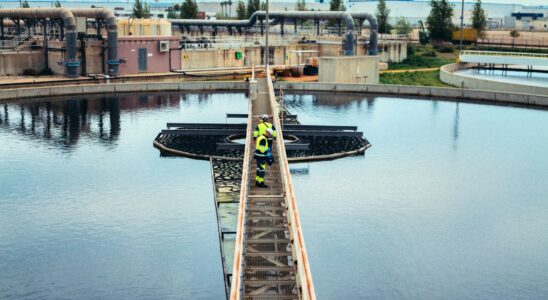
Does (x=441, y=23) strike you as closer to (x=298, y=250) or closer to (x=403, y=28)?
(x=403, y=28)

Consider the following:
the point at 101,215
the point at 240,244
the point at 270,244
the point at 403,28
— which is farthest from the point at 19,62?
the point at 403,28

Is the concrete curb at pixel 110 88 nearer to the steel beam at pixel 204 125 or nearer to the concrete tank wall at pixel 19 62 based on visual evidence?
the concrete tank wall at pixel 19 62

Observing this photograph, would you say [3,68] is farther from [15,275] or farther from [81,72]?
[15,275]

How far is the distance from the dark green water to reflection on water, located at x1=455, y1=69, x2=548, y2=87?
31211mm

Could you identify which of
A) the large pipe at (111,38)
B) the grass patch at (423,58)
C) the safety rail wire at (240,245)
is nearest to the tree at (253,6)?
the grass patch at (423,58)

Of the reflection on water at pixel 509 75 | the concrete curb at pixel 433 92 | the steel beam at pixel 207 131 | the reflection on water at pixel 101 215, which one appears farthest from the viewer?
the reflection on water at pixel 509 75

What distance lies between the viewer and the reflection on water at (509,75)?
71.7 m

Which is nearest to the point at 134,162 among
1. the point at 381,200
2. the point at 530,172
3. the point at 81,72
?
the point at 381,200

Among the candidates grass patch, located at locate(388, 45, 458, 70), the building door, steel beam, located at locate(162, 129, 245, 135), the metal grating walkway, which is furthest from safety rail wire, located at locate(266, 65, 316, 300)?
grass patch, located at locate(388, 45, 458, 70)

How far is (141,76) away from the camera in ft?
193

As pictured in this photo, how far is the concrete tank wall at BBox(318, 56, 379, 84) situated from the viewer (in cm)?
5797

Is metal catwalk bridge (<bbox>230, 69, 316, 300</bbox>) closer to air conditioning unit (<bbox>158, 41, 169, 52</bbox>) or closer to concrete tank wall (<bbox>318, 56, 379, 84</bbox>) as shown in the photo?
concrete tank wall (<bbox>318, 56, 379, 84</bbox>)

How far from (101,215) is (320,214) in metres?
7.33

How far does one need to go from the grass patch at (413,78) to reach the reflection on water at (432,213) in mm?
23163
